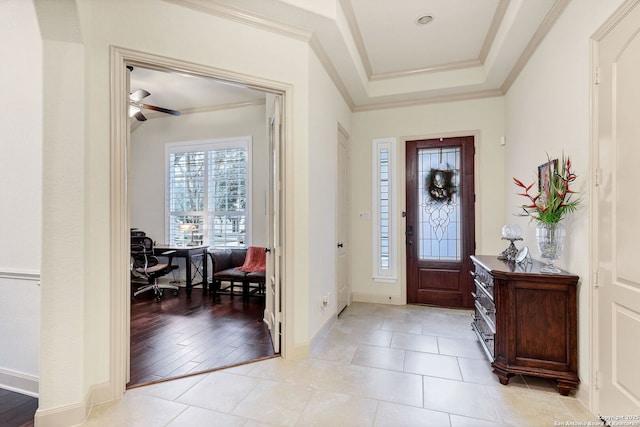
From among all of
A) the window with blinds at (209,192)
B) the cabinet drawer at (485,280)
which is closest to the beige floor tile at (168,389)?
the cabinet drawer at (485,280)

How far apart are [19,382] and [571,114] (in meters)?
4.43

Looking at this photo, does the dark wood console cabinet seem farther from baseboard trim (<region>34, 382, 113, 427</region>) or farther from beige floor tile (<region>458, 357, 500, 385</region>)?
baseboard trim (<region>34, 382, 113, 427</region>)

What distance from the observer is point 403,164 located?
4.32m

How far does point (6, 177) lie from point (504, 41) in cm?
428

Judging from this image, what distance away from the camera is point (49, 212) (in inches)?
70.7

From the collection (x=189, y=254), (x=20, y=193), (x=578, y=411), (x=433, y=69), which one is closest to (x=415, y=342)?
(x=578, y=411)

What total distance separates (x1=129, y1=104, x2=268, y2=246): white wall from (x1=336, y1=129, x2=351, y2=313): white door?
1501mm

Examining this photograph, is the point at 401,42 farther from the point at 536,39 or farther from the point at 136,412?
the point at 136,412

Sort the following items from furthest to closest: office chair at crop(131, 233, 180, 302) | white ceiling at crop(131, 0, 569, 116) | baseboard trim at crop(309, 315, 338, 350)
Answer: office chair at crop(131, 233, 180, 302) → baseboard trim at crop(309, 315, 338, 350) → white ceiling at crop(131, 0, 569, 116)

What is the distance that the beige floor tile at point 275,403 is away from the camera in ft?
6.13

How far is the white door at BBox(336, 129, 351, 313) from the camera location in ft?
12.7

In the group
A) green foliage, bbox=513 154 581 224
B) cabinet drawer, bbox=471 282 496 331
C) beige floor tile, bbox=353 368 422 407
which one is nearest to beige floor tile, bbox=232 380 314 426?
beige floor tile, bbox=353 368 422 407

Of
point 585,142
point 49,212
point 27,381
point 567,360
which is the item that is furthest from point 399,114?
point 27,381

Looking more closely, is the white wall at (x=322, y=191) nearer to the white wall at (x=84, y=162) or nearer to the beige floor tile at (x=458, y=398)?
the white wall at (x=84, y=162)
